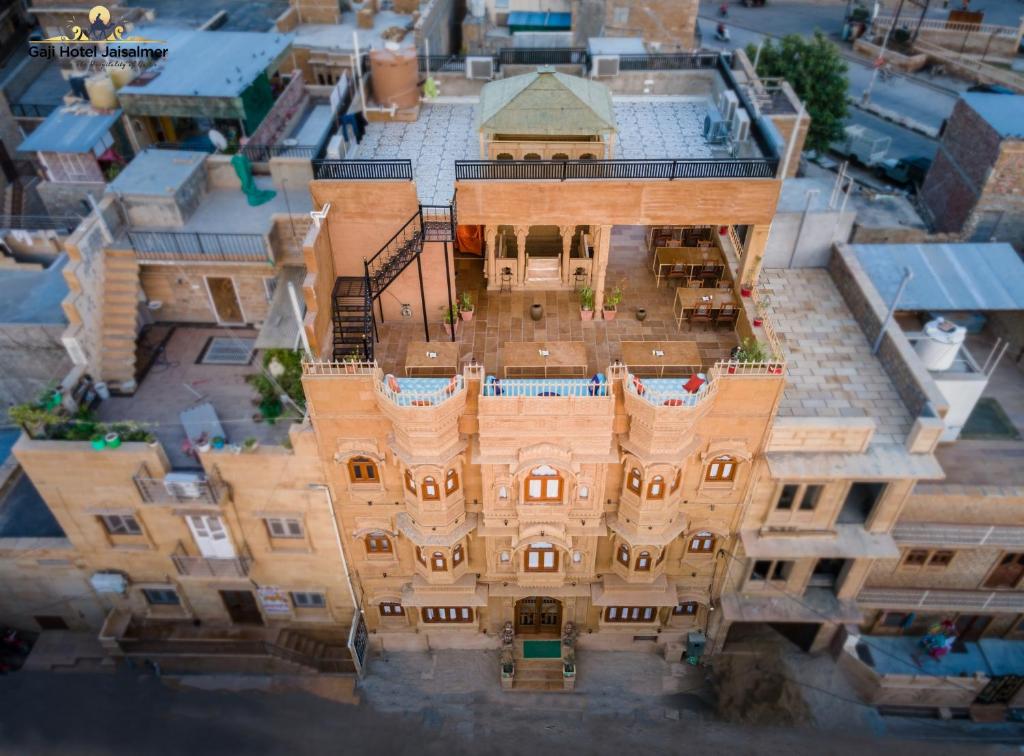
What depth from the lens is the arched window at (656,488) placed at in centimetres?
2302

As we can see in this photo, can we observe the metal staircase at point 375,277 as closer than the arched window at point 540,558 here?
Yes

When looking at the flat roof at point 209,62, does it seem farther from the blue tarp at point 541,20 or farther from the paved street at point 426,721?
the blue tarp at point 541,20

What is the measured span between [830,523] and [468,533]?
1287 centimetres

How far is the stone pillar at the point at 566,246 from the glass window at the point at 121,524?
17.9 meters

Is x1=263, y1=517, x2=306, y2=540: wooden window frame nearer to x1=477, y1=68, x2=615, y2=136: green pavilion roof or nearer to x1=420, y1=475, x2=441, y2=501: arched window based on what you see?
x1=420, y1=475, x2=441, y2=501: arched window

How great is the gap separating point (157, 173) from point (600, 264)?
17643 mm

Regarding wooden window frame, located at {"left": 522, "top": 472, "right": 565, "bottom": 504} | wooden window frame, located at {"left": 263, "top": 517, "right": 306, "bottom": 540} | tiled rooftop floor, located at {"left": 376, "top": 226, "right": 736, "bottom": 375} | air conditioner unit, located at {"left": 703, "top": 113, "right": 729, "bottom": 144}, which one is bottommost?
wooden window frame, located at {"left": 263, "top": 517, "right": 306, "bottom": 540}

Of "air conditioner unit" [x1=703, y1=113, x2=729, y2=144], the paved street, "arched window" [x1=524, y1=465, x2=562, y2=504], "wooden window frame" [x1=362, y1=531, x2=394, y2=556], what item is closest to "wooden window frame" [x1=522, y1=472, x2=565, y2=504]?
"arched window" [x1=524, y1=465, x2=562, y2=504]

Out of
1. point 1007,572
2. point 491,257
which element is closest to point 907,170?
point 1007,572

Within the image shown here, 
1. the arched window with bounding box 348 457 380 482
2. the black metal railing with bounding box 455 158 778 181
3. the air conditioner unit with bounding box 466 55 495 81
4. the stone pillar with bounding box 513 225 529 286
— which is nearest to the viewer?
the black metal railing with bounding box 455 158 778 181

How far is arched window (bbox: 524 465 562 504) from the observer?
23062mm

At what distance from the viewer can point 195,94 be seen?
99.7 feet

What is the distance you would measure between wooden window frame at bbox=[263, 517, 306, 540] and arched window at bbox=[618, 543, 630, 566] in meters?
11.7

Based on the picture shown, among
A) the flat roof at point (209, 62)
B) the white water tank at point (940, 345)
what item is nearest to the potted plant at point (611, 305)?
the white water tank at point (940, 345)
